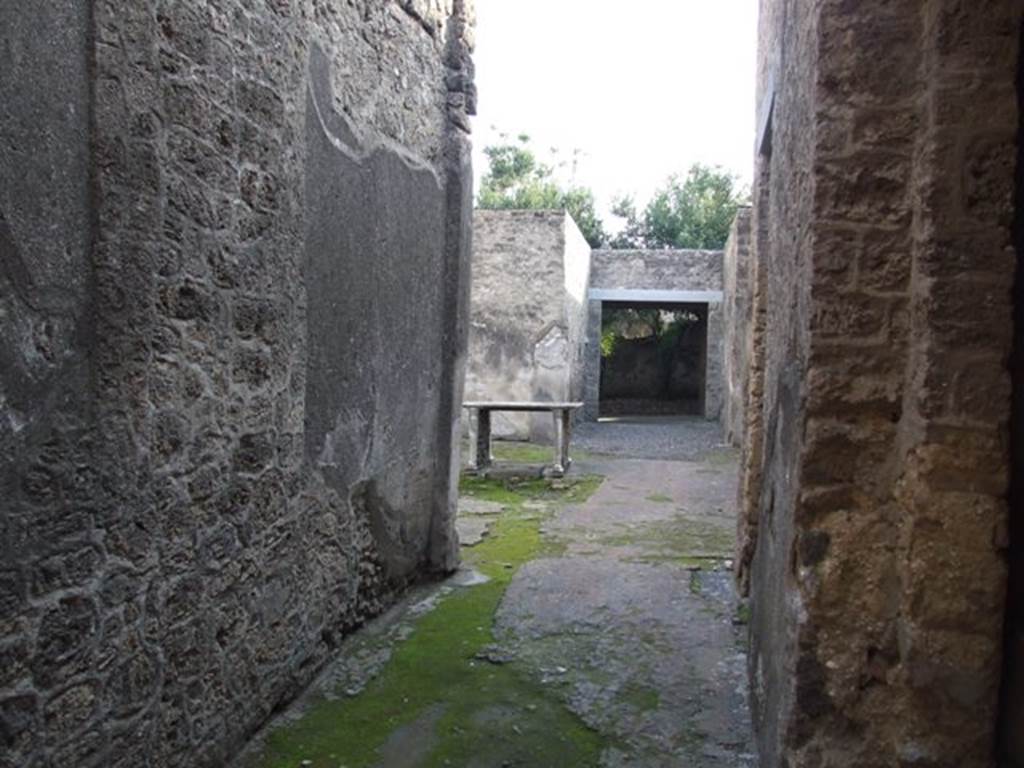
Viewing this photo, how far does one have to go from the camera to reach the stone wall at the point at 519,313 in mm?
13703

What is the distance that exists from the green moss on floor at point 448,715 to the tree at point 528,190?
65.4ft

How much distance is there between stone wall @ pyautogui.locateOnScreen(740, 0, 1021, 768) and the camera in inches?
90.2

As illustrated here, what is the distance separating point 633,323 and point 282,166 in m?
21.6

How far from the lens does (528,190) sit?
29328 mm

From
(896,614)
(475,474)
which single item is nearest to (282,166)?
(896,614)

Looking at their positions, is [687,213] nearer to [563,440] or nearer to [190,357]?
[563,440]

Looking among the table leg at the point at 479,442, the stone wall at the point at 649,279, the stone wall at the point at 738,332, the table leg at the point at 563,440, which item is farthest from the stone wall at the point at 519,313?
the stone wall at the point at 649,279

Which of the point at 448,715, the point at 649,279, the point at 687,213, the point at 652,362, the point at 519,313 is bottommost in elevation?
the point at 448,715

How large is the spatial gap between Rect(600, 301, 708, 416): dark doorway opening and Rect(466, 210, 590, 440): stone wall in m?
9.91

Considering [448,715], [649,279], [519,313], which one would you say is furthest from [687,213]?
[448,715]

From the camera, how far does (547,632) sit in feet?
15.7

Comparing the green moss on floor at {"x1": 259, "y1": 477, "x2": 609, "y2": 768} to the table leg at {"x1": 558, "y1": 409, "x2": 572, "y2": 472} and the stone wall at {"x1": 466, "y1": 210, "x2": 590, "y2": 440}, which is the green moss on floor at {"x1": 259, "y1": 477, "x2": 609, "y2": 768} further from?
the stone wall at {"x1": 466, "y1": 210, "x2": 590, "y2": 440}

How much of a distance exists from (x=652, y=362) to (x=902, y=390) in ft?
73.1

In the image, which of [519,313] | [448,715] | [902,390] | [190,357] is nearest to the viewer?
[902,390]
